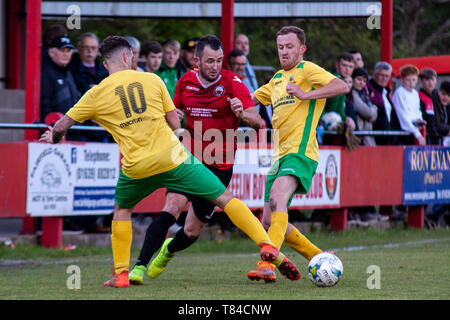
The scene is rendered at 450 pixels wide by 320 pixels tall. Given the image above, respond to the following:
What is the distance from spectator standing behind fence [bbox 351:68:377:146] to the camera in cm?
1320

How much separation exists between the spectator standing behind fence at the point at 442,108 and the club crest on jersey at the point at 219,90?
8.04 meters

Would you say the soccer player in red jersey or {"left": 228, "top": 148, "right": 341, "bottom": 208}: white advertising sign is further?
{"left": 228, "top": 148, "right": 341, "bottom": 208}: white advertising sign

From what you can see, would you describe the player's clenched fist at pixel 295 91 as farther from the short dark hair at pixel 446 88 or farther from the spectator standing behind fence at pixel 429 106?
the short dark hair at pixel 446 88

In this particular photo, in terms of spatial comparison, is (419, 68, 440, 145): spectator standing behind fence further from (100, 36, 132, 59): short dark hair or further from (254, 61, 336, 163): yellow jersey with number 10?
(100, 36, 132, 59): short dark hair

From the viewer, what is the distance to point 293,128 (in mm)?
→ 7688

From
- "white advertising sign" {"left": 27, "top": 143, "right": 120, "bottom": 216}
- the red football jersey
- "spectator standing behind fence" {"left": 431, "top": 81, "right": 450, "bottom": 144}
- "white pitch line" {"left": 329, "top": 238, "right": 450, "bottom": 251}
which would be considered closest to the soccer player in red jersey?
the red football jersey

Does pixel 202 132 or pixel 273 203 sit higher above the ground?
pixel 202 132

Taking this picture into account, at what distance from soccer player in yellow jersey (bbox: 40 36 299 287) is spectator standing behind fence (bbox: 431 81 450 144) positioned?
28.3 ft

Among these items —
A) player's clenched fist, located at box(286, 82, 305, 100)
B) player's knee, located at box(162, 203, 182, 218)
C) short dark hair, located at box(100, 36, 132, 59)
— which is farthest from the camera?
player's knee, located at box(162, 203, 182, 218)

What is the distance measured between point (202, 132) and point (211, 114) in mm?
190

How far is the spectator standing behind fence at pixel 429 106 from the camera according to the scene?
1482cm

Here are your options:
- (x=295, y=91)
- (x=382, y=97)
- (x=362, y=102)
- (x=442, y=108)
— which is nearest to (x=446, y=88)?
(x=442, y=108)

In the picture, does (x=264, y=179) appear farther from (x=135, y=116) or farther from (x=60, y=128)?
(x=60, y=128)

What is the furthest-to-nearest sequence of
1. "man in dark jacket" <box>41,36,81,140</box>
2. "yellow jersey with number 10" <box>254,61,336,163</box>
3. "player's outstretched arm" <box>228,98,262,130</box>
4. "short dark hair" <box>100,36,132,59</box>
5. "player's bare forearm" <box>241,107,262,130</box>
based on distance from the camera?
"man in dark jacket" <box>41,36,81,140</box> < "yellow jersey with number 10" <box>254,61,336,163</box> < "player's bare forearm" <box>241,107,262,130</box> < "player's outstretched arm" <box>228,98,262,130</box> < "short dark hair" <box>100,36,132,59</box>
